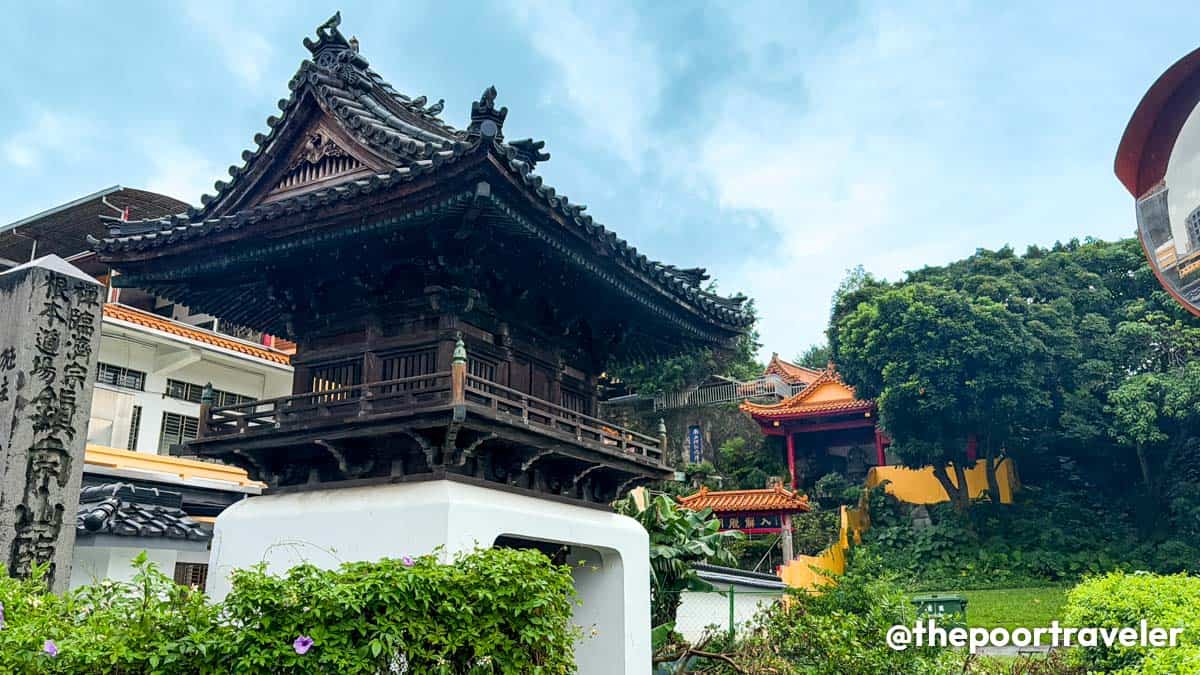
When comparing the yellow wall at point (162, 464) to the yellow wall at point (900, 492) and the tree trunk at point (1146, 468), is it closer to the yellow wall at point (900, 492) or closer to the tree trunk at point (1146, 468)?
the yellow wall at point (900, 492)

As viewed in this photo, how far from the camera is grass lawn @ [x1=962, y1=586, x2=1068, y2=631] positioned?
22547 mm

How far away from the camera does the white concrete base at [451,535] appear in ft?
32.7

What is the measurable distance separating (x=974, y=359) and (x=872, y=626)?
21.3 metres

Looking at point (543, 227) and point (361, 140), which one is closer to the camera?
point (543, 227)

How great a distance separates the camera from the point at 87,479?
640 inches

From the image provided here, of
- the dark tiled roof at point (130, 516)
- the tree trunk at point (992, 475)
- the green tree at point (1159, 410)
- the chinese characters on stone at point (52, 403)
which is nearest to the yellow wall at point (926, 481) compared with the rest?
the tree trunk at point (992, 475)

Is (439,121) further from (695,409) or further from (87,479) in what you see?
(695,409)

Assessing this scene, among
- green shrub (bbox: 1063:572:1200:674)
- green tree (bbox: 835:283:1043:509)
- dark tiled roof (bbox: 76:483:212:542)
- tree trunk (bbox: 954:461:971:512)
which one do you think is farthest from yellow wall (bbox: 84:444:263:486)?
tree trunk (bbox: 954:461:971:512)

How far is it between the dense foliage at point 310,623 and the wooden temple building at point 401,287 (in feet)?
9.46

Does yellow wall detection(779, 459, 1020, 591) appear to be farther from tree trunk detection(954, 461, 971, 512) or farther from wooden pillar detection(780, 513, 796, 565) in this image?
tree trunk detection(954, 461, 971, 512)

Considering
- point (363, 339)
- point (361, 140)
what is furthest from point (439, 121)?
point (363, 339)

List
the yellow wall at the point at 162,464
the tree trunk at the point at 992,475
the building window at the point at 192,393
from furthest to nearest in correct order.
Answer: the tree trunk at the point at 992,475 < the building window at the point at 192,393 < the yellow wall at the point at 162,464

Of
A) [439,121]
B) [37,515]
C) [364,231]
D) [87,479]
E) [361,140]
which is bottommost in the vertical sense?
[37,515]

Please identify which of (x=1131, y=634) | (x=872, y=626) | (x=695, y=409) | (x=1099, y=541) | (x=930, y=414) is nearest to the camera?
(x=1131, y=634)
